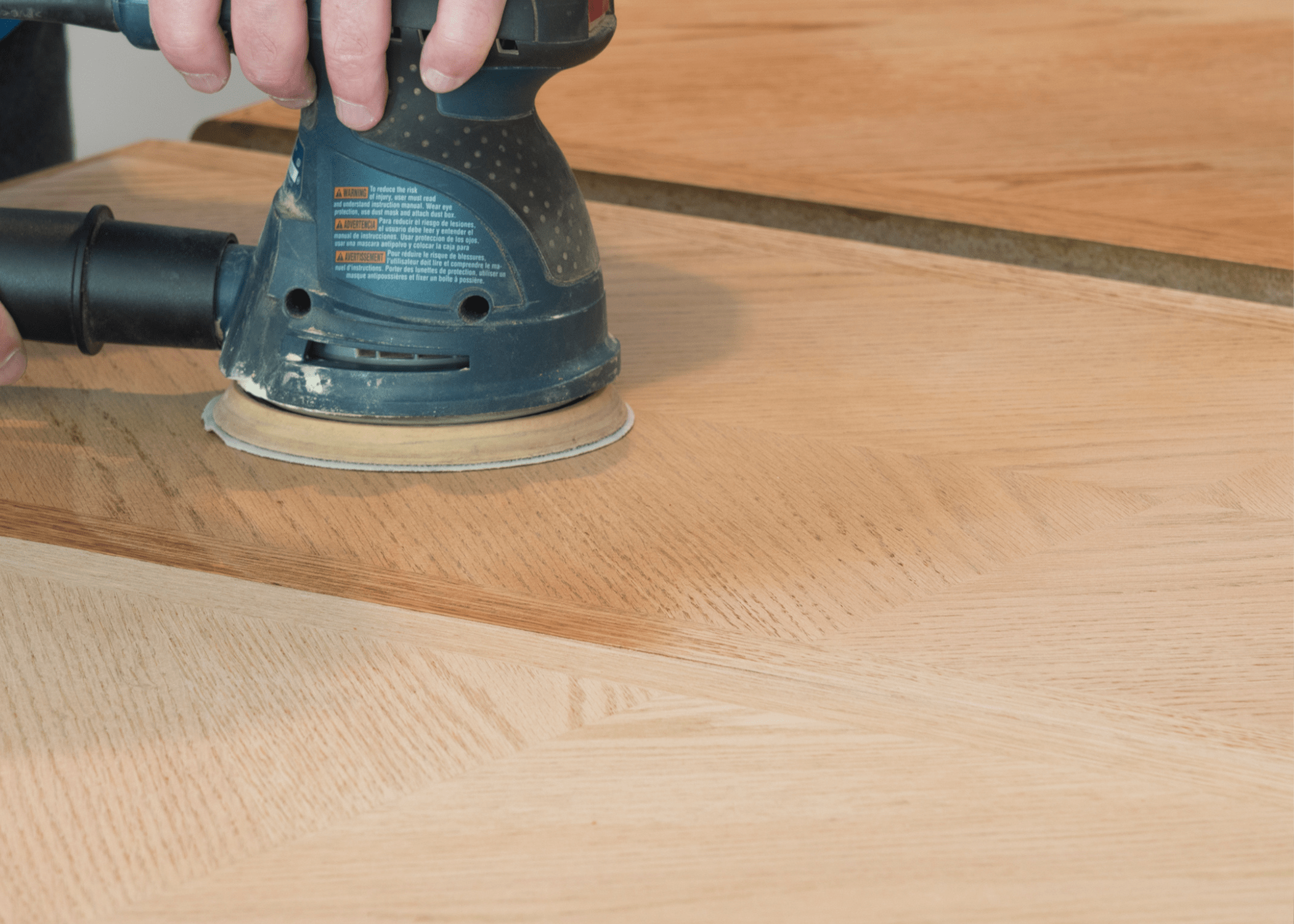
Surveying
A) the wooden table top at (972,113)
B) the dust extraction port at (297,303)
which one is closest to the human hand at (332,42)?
the dust extraction port at (297,303)

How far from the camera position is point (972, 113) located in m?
1.40

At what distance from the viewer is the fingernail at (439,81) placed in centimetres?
68

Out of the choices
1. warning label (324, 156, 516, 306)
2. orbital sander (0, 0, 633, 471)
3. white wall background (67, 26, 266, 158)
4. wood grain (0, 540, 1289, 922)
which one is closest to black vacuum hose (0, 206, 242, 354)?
orbital sander (0, 0, 633, 471)

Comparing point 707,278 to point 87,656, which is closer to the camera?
point 87,656

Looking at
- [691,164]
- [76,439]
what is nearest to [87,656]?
[76,439]

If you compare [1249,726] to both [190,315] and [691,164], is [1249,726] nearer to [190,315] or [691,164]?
[190,315]

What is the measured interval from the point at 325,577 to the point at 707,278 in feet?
1.68

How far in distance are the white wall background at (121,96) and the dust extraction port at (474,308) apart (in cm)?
269

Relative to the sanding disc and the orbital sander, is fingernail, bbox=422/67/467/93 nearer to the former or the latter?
the orbital sander

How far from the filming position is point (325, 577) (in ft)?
2.06

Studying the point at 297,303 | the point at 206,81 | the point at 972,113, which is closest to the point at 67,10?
the point at 206,81

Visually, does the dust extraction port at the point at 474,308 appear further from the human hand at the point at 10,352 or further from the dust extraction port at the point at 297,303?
the human hand at the point at 10,352

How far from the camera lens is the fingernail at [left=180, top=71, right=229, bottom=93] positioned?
699 millimetres

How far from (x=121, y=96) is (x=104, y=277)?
2907 millimetres
